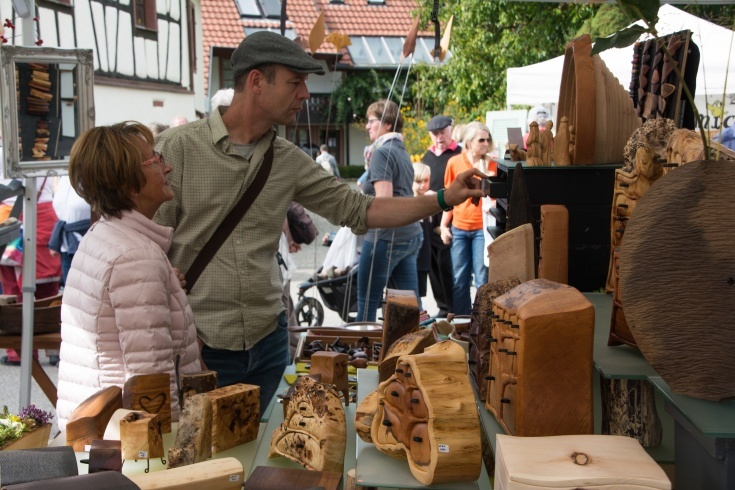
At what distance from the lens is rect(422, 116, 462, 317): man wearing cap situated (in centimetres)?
696

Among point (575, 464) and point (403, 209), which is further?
point (403, 209)

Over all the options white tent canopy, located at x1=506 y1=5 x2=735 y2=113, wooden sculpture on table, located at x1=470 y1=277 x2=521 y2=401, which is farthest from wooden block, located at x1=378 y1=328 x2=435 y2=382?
white tent canopy, located at x1=506 y1=5 x2=735 y2=113

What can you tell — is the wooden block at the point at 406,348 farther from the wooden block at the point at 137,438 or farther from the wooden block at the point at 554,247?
the wooden block at the point at 137,438

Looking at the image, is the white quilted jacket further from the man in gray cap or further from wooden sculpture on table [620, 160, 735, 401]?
wooden sculpture on table [620, 160, 735, 401]

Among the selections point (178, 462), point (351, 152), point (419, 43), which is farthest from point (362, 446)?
point (351, 152)

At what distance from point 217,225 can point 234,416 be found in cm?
86

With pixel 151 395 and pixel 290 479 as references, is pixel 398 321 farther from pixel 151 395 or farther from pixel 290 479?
pixel 290 479

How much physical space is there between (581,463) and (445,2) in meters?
16.1

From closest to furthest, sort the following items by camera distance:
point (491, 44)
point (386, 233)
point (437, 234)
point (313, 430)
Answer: point (313, 430), point (386, 233), point (437, 234), point (491, 44)

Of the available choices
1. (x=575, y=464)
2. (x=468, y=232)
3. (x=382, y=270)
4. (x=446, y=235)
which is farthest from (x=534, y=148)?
(x=446, y=235)

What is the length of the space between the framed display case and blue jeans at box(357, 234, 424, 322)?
2225mm

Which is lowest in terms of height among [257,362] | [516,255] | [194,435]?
[257,362]

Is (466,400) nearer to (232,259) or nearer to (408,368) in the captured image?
(408,368)

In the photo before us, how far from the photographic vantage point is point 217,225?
8.87 ft
